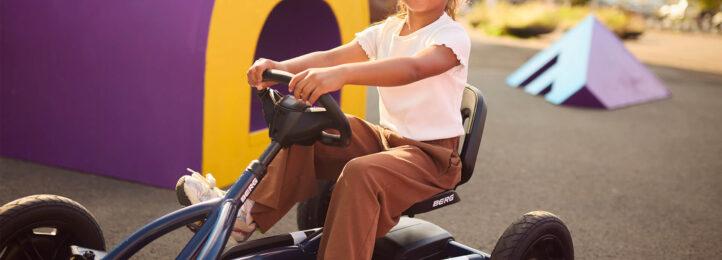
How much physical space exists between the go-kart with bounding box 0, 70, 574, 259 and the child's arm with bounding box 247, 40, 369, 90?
41 mm

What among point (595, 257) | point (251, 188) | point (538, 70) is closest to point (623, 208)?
point (595, 257)

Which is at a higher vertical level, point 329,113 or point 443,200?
point 329,113

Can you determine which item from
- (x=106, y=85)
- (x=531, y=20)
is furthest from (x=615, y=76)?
(x=531, y=20)

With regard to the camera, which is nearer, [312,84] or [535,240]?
[312,84]

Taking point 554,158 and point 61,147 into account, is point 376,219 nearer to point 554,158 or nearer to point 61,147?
point 61,147

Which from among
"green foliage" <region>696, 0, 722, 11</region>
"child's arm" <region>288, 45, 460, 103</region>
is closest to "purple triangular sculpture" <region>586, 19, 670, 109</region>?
"child's arm" <region>288, 45, 460, 103</region>

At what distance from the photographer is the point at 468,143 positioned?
277 centimetres

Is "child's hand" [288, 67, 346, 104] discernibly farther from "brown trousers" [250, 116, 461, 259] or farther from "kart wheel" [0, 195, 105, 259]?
"kart wheel" [0, 195, 105, 259]

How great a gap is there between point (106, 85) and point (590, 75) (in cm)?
558

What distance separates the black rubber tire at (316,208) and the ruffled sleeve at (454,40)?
70 centimetres

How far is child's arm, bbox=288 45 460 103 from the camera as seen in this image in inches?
84.6

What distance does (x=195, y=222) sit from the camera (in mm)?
2299

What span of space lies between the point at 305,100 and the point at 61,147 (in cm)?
272

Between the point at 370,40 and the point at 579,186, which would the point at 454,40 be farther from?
the point at 579,186
